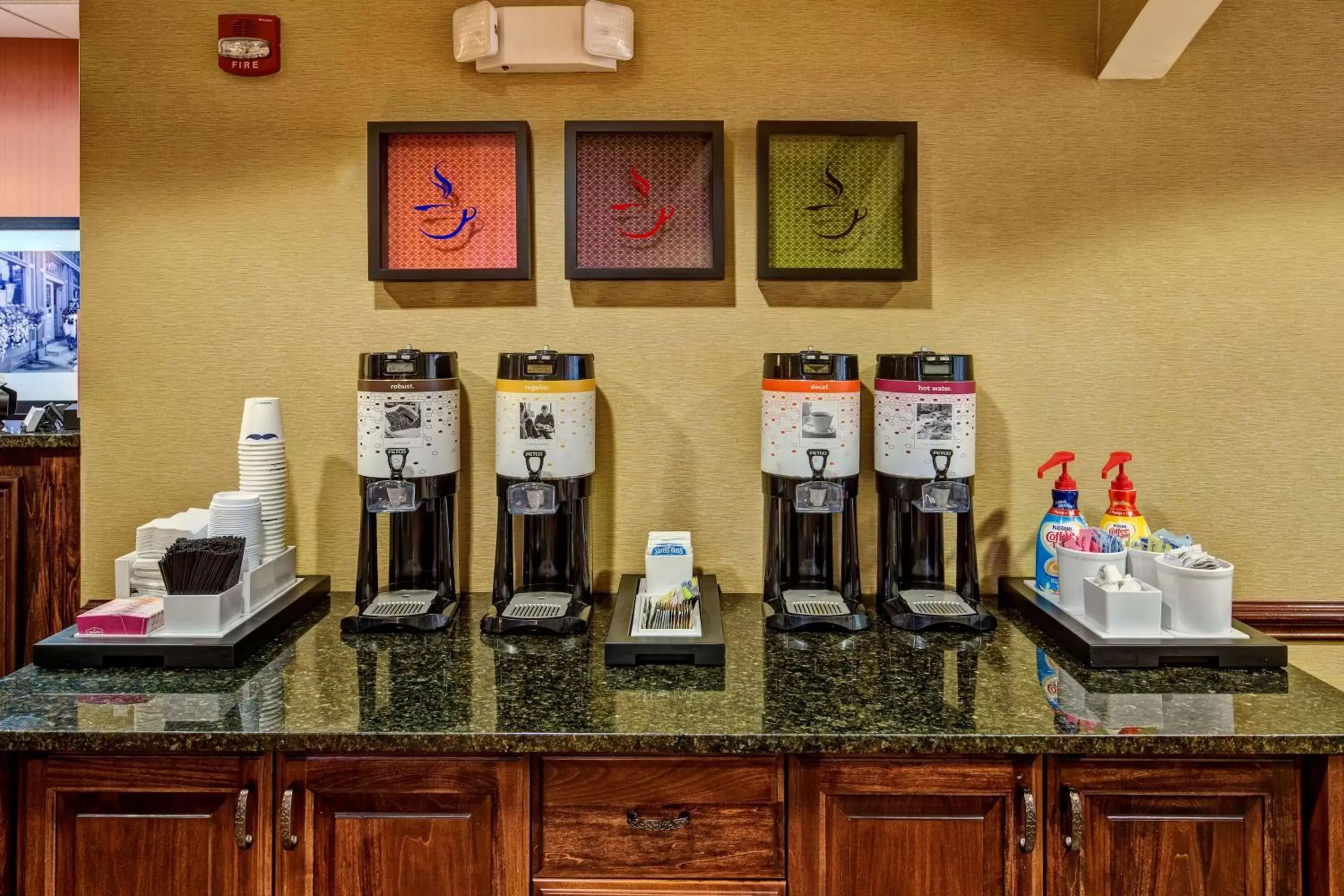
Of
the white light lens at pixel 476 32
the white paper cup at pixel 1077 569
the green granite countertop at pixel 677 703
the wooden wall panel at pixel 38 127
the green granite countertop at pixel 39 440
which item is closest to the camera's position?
the green granite countertop at pixel 677 703

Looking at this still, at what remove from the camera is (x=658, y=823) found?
1265 mm

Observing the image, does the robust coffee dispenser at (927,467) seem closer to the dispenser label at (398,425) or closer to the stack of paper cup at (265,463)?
the dispenser label at (398,425)

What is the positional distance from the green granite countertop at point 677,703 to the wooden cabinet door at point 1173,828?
0.21 feet

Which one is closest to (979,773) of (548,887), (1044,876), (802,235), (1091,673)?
(1044,876)

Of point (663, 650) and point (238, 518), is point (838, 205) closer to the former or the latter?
point (663, 650)

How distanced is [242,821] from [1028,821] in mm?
1093

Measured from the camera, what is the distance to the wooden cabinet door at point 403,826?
49.1 inches

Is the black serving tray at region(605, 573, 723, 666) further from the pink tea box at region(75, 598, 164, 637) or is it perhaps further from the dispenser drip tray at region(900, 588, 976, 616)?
the pink tea box at region(75, 598, 164, 637)

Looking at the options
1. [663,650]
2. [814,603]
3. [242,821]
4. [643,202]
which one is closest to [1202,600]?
[814,603]

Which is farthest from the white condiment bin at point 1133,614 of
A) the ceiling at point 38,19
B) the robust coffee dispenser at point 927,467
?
the ceiling at point 38,19

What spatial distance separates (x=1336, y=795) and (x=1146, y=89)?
1.43 metres

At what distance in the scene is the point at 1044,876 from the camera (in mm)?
1252

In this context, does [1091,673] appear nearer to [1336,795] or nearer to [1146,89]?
[1336,795]

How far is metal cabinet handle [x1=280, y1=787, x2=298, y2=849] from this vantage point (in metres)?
1.24
